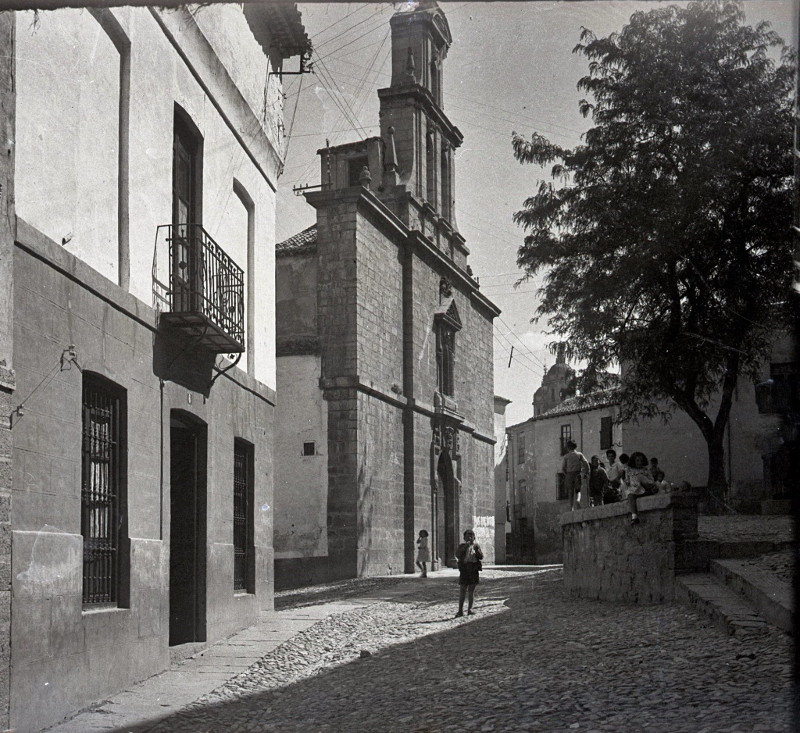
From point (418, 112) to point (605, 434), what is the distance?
846 inches

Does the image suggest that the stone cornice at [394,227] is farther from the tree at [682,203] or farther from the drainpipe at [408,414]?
the tree at [682,203]

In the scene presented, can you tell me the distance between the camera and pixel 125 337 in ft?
30.4

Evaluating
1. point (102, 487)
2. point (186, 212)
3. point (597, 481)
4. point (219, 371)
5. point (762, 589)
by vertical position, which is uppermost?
point (186, 212)

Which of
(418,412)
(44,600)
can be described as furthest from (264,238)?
(418,412)

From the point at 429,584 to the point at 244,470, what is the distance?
806cm

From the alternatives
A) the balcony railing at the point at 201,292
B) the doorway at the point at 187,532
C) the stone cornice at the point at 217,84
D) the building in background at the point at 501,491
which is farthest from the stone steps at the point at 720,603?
the building in background at the point at 501,491

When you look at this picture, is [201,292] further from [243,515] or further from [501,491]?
[501,491]

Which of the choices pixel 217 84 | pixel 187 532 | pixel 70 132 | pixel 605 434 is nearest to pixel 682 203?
pixel 217 84

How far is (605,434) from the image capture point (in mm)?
46000

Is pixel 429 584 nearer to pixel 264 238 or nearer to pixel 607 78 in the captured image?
pixel 264 238

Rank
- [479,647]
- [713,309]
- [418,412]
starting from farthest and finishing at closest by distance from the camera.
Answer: [418,412]
[713,309]
[479,647]

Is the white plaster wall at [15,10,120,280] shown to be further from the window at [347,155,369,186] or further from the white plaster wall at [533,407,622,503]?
the white plaster wall at [533,407,622,503]

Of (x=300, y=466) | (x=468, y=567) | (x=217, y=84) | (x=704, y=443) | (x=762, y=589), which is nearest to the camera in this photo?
(x=762, y=589)

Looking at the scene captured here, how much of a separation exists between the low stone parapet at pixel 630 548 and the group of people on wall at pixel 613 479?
344mm
